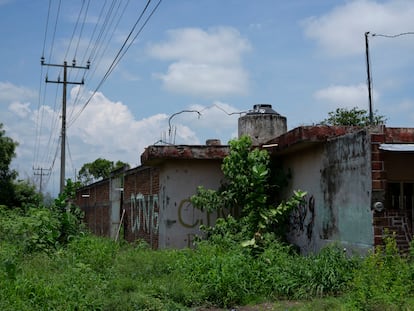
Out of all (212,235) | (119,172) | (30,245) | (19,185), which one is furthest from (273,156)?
(19,185)

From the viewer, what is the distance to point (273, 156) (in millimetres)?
13070

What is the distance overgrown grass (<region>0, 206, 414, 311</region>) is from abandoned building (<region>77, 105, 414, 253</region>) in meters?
0.62

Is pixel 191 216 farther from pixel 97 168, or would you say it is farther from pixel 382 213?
pixel 97 168

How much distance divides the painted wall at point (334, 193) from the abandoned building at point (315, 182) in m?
0.02

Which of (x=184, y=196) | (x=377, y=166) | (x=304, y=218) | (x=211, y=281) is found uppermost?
(x=377, y=166)

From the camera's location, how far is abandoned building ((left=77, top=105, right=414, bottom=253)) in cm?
882

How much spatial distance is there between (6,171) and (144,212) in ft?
60.3

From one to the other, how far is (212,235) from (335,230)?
2.89 m

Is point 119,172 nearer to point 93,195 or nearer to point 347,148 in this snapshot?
point 93,195

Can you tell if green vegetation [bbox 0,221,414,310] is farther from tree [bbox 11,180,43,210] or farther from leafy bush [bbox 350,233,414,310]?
tree [bbox 11,180,43,210]

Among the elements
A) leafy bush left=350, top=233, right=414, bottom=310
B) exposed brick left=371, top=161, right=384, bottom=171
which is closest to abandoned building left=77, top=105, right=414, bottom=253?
exposed brick left=371, top=161, right=384, bottom=171

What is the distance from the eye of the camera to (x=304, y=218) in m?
11.6

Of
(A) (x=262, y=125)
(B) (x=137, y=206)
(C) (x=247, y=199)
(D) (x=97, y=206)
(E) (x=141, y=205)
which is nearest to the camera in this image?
(C) (x=247, y=199)

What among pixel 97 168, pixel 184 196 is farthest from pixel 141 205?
pixel 97 168
